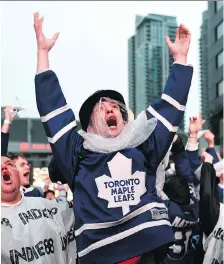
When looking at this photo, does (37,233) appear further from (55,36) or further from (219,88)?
(219,88)

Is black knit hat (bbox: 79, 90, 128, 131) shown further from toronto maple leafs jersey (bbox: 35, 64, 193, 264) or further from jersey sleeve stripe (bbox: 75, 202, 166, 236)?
jersey sleeve stripe (bbox: 75, 202, 166, 236)

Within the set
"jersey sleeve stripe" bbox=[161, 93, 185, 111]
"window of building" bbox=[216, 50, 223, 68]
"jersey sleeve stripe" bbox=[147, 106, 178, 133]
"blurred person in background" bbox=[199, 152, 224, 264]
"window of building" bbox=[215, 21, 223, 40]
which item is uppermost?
"window of building" bbox=[215, 21, 223, 40]

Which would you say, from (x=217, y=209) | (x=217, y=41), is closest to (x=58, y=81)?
(x=217, y=209)

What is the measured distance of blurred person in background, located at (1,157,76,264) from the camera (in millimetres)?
2463

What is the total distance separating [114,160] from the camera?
2295 millimetres

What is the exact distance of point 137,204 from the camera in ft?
7.42

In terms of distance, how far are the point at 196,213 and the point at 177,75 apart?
1729mm

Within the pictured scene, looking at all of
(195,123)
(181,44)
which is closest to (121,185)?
(181,44)

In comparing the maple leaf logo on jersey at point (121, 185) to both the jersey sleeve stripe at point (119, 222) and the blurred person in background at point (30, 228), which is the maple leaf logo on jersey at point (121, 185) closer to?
the jersey sleeve stripe at point (119, 222)

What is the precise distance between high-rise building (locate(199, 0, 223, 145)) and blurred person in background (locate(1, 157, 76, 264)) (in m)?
31.2

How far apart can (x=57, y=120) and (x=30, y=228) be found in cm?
64

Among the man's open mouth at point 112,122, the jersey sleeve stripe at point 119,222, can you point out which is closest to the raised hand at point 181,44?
the man's open mouth at point 112,122

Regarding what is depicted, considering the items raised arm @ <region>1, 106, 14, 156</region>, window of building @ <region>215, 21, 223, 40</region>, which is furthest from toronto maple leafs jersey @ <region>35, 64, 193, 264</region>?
window of building @ <region>215, 21, 223, 40</region>

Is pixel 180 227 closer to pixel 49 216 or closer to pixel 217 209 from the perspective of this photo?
pixel 217 209
